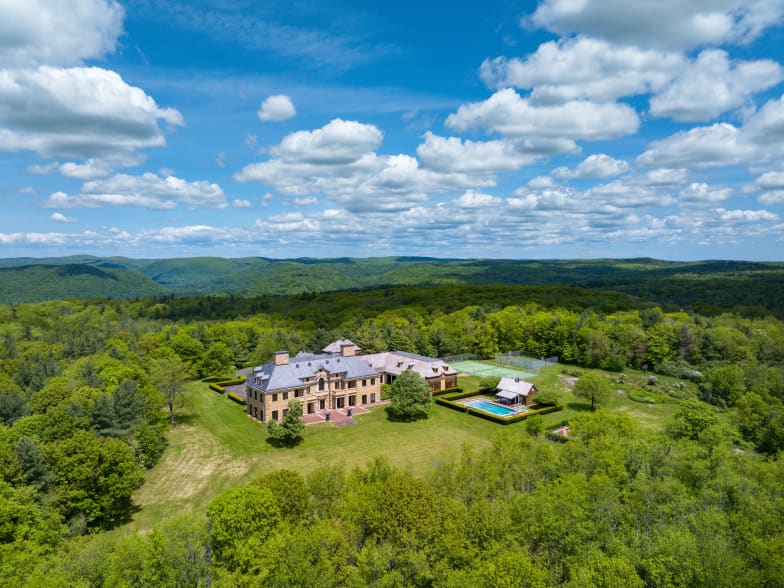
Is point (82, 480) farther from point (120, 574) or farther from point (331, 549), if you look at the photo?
point (331, 549)

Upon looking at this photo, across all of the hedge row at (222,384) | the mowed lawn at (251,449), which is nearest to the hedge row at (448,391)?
the mowed lawn at (251,449)

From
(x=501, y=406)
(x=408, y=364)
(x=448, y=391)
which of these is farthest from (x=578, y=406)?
(x=408, y=364)

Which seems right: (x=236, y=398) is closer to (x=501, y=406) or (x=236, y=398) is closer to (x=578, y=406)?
(x=501, y=406)

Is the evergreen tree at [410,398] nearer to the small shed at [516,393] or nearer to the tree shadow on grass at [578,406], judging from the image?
the small shed at [516,393]

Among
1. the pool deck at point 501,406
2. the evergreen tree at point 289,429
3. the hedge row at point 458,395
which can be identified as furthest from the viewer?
the hedge row at point 458,395

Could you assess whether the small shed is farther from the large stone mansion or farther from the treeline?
the treeline

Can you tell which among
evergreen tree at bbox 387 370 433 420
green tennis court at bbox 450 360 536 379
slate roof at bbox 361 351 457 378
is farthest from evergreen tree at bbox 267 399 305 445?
green tennis court at bbox 450 360 536 379
